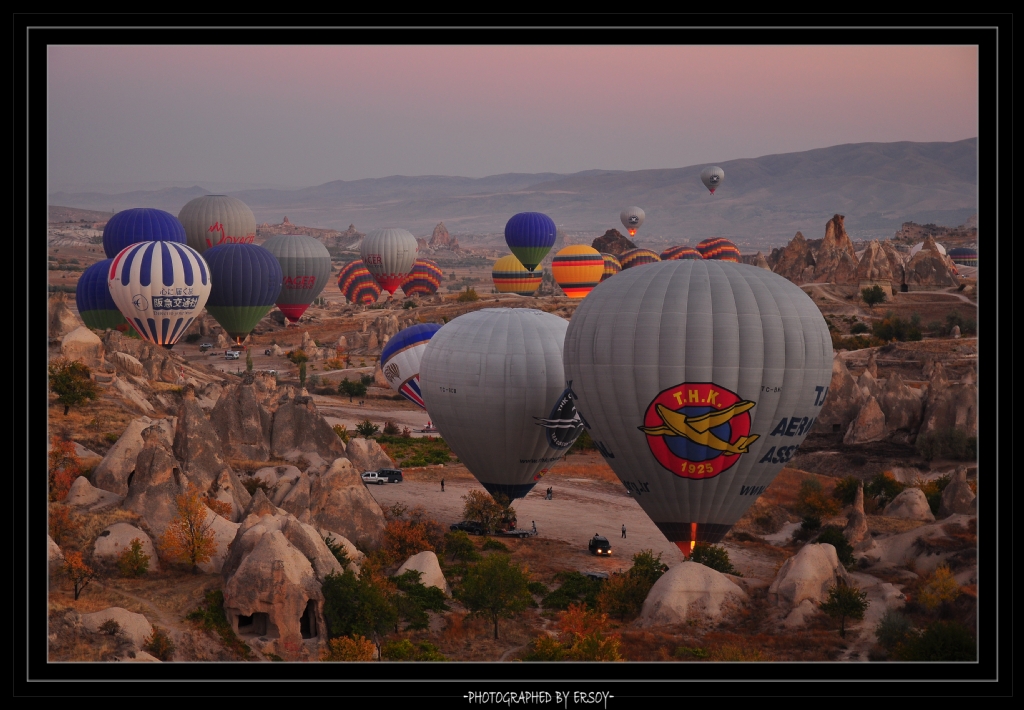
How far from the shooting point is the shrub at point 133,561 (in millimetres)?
31438

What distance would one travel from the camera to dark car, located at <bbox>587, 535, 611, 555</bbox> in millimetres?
Answer: 39406

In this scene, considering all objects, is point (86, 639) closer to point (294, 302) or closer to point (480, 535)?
point (480, 535)

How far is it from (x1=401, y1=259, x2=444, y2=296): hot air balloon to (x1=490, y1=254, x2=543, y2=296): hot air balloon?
8.26m

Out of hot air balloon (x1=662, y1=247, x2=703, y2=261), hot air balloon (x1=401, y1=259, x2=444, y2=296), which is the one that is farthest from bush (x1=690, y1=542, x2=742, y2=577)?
hot air balloon (x1=401, y1=259, x2=444, y2=296)

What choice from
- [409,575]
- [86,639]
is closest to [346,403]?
[409,575]

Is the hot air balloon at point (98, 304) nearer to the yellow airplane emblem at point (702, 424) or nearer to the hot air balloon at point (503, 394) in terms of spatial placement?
the hot air balloon at point (503, 394)

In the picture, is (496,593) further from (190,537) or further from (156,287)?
(156,287)

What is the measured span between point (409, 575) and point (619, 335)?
32.1 ft

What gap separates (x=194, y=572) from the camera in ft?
104

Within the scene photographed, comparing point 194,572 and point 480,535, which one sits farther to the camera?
point 480,535

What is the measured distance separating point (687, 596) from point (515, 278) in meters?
101

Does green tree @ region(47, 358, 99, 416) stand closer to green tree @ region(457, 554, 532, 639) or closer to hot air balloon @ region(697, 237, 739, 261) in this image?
green tree @ region(457, 554, 532, 639)

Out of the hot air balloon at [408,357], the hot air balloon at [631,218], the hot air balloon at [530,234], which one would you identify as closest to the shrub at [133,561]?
the hot air balloon at [408,357]

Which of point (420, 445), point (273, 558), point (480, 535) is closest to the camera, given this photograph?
point (273, 558)
